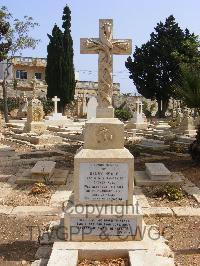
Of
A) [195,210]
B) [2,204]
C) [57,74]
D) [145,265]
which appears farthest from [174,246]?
[57,74]

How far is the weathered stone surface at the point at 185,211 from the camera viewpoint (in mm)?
6598

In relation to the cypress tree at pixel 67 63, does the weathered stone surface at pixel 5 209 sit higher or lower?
lower

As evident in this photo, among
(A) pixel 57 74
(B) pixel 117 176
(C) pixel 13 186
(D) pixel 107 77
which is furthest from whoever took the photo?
(A) pixel 57 74

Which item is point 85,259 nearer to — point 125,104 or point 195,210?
point 195,210

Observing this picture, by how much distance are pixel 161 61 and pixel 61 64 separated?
11.4 meters

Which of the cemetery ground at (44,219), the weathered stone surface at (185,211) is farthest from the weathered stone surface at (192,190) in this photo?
the weathered stone surface at (185,211)

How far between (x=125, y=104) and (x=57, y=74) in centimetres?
1056

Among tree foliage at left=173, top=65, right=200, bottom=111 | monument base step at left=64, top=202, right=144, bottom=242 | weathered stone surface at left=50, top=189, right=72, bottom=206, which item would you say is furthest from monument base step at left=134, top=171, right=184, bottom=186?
monument base step at left=64, top=202, right=144, bottom=242

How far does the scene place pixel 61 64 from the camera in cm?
4038

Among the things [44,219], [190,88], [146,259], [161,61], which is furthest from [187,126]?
[161,61]

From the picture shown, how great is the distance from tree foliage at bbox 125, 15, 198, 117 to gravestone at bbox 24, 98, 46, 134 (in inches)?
910

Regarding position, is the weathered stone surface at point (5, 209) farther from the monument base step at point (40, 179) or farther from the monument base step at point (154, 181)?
the monument base step at point (154, 181)

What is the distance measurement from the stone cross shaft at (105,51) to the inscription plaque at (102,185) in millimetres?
979

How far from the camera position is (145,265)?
13.9 ft
